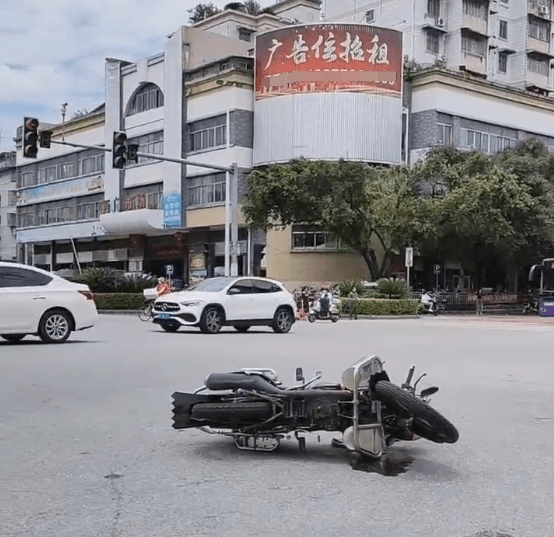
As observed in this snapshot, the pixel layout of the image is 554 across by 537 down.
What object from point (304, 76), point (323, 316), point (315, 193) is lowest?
point (323, 316)

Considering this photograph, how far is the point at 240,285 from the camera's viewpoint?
22.2 m

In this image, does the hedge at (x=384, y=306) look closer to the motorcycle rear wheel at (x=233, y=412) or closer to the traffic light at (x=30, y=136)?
the traffic light at (x=30, y=136)

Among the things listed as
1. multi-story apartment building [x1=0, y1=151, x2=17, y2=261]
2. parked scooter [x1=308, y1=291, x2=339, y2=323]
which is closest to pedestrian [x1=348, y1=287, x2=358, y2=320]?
parked scooter [x1=308, y1=291, x2=339, y2=323]

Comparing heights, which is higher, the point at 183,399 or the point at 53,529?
the point at 183,399

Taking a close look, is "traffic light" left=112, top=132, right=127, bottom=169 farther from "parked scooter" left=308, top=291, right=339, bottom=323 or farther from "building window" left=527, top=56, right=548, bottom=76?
"building window" left=527, top=56, right=548, bottom=76

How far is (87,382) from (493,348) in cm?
1095

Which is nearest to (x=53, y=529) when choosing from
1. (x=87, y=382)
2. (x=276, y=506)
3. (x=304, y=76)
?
(x=276, y=506)

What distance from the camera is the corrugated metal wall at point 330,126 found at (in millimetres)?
47219

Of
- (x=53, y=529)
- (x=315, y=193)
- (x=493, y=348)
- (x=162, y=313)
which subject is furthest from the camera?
(x=315, y=193)

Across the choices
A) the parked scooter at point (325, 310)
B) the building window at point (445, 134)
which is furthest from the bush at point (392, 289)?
the building window at point (445, 134)

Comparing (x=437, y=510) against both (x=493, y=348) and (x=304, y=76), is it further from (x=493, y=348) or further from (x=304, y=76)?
(x=304, y=76)

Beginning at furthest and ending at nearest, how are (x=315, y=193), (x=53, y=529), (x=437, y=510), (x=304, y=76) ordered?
(x=304, y=76) < (x=315, y=193) < (x=437, y=510) < (x=53, y=529)

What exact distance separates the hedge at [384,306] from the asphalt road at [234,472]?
2330 centimetres

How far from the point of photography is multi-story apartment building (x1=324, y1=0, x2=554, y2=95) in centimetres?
6216
